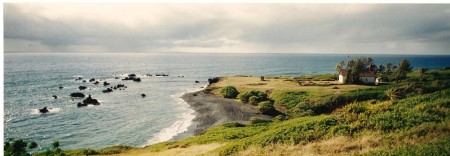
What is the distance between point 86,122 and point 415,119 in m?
33.9

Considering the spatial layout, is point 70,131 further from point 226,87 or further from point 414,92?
point 414,92

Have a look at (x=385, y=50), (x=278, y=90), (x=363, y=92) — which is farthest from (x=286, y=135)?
(x=278, y=90)

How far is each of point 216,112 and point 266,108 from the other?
632 cm

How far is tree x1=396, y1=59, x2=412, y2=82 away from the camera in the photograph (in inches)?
1142

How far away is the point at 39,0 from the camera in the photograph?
16.9 metres

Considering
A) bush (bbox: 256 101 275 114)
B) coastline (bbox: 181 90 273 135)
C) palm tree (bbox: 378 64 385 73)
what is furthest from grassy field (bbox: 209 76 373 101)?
palm tree (bbox: 378 64 385 73)

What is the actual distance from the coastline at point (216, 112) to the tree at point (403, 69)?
510 inches

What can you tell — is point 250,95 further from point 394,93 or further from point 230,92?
point 394,93

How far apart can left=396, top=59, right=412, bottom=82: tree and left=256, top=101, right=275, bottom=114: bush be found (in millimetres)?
13045

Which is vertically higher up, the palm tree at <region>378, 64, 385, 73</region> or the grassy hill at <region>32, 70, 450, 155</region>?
the palm tree at <region>378, 64, 385, 73</region>

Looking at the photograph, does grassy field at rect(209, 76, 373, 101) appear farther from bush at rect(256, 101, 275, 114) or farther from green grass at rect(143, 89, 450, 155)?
green grass at rect(143, 89, 450, 155)

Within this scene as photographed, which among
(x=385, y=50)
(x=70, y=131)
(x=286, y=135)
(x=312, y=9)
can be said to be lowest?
(x=70, y=131)

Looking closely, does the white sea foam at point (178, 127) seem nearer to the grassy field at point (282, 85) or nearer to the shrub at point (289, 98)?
the grassy field at point (282, 85)

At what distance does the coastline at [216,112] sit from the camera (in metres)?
35.8
